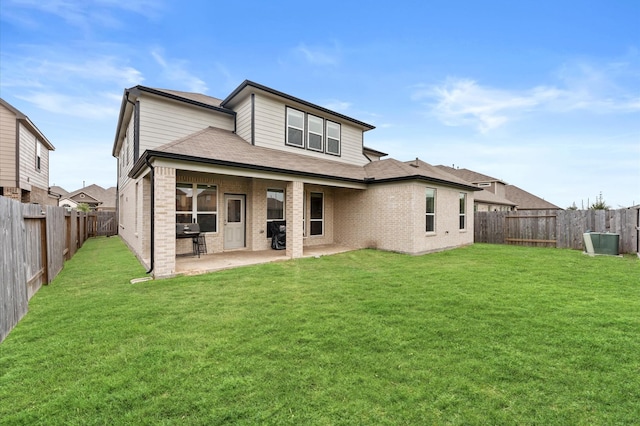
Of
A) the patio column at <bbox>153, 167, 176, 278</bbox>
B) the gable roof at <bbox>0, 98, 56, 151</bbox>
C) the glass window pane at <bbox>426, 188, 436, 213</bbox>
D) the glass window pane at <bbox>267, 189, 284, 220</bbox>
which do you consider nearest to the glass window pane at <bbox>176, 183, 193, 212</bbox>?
the patio column at <bbox>153, 167, 176, 278</bbox>

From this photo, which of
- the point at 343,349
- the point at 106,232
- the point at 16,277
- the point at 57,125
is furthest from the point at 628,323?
the point at 57,125

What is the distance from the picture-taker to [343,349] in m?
3.46

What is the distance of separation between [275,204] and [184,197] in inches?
139

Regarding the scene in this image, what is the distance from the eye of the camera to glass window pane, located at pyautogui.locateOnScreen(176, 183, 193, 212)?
9930 mm

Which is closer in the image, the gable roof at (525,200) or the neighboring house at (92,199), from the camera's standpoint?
the gable roof at (525,200)

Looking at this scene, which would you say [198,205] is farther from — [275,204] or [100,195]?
[100,195]

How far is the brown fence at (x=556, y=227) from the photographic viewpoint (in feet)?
39.0

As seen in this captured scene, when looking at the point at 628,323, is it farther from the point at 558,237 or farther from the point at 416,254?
the point at 558,237

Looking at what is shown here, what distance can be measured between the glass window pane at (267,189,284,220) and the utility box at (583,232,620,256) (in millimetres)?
12179

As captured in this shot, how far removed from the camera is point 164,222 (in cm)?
720

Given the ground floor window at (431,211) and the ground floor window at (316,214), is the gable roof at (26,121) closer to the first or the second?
the ground floor window at (316,214)

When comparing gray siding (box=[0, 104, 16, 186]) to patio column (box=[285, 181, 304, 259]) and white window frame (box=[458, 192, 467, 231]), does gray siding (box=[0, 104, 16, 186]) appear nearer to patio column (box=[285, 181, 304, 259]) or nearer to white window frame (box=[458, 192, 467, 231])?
patio column (box=[285, 181, 304, 259])

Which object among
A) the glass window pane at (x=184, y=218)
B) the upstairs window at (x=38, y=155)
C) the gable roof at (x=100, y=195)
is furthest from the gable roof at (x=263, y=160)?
the gable roof at (x=100, y=195)

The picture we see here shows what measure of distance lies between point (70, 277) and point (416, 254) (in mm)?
10710
